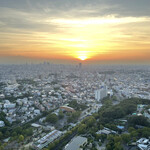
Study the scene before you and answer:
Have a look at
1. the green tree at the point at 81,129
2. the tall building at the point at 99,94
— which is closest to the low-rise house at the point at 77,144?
the green tree at the point at 81,129

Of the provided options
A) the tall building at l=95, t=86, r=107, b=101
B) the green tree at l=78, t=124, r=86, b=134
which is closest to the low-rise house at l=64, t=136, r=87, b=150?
the green tree at l=78, t=124, r=86, b=134

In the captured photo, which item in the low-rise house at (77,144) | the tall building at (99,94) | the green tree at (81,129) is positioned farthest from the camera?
the tall building at (99,94)

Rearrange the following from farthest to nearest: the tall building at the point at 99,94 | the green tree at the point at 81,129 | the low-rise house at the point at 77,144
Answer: the tall building at the point at 99,94 → the green tree at the point at 81,129 → the low-rise house at the point at 77,144

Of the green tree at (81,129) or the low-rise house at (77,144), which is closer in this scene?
the low-rise house at (77,144)

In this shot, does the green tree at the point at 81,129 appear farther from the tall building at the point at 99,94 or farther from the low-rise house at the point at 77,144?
the tall building at the point at 99,94

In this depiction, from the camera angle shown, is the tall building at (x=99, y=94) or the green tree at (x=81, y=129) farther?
the tall building at (x=99, y=94)

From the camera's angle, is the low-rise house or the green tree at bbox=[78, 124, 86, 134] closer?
the low-rise house

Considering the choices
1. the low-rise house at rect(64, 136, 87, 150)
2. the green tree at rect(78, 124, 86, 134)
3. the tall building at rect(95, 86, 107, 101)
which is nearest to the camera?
the low-rise house at rect(64, 136, 87, 150)

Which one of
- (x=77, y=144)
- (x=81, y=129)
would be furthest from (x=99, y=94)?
(x=77, y=144)

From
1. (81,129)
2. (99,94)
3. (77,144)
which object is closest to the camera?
(77,144)

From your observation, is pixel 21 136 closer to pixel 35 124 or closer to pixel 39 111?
pixel 35 124

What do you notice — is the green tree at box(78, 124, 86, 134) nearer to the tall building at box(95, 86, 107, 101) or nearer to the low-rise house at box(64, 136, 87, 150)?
the low-rise house at box(64, 136, 87, 150)

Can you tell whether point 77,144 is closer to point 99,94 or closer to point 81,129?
point 81,129
